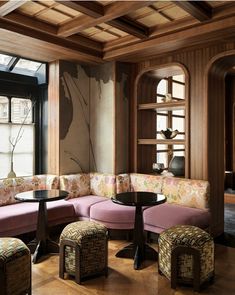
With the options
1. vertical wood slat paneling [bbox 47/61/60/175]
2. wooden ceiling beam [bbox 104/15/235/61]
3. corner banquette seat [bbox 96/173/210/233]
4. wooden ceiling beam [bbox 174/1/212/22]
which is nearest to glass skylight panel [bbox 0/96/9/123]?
vertical wood slat paneling [bbox 47/61/60/175]

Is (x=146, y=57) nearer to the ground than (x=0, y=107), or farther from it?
farther from it

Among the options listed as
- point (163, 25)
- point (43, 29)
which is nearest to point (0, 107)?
point (43, 29)

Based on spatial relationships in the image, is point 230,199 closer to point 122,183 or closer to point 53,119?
point 122,183

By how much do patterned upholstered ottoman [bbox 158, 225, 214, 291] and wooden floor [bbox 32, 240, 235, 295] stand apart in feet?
0.30

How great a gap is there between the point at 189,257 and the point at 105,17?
2.37 meters

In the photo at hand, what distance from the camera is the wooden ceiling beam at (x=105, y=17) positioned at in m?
2.65

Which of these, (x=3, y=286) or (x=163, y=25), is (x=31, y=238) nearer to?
(x=3, y=286)

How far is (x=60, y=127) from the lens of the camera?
4.15m

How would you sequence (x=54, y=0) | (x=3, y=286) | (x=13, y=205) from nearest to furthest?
Result: (x=3, y=286)
(x=54, y=0)
(x=13, y=205)

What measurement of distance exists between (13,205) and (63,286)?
146cm

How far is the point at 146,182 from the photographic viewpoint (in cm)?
395

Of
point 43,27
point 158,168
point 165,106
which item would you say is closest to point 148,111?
point 165,106

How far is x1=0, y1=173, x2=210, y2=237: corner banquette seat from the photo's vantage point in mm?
3166

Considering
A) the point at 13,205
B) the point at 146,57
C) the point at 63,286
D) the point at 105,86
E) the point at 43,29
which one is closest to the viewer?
the point at 63,286
